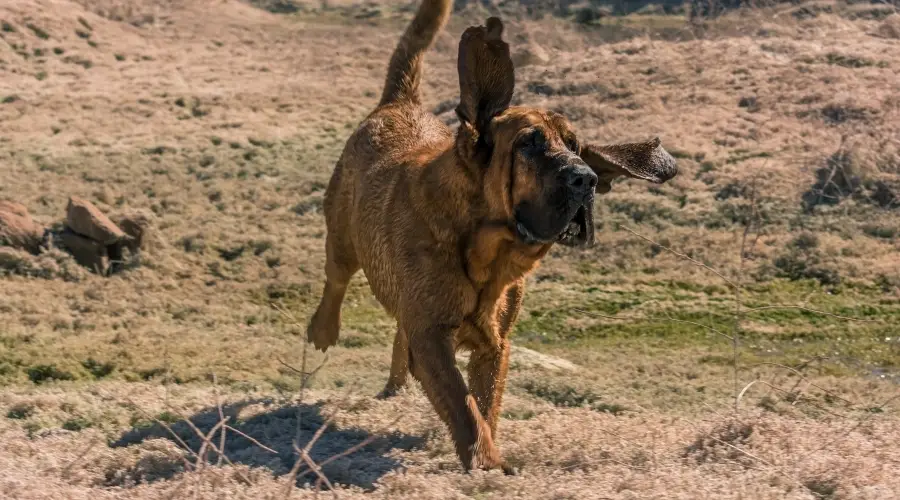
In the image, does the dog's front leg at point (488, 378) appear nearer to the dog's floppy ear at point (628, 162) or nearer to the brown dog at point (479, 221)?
the brown dog at point (479, 221)

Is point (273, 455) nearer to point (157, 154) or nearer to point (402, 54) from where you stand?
point (402, 54)

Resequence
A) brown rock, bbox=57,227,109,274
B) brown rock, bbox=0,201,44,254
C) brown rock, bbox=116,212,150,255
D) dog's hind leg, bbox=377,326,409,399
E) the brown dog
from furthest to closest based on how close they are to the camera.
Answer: brown rock, bbox=116,212,150,255 → brown rock, bbox=0,201,44,254 → brown rock, bbox=57,227,109,274 → dog's hind leg, bbox=377,326,409,399 → the brown dog

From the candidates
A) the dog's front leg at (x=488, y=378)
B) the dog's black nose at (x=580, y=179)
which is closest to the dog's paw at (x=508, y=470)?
the dog's front leg at (x=488, y=378)

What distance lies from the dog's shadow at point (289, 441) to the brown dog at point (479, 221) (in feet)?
1.74

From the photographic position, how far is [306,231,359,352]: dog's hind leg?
9.01 meters

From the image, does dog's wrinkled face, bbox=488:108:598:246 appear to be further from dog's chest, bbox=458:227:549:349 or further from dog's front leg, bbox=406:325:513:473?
dog's front leg, bbox=406:325:513:473

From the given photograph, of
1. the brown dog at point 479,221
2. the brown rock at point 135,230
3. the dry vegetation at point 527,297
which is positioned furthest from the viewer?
the brown rock at point 135,230

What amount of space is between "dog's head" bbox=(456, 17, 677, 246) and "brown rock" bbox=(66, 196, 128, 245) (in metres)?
7.61

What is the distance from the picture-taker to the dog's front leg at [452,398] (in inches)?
259

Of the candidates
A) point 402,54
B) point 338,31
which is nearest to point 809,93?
point 402,54

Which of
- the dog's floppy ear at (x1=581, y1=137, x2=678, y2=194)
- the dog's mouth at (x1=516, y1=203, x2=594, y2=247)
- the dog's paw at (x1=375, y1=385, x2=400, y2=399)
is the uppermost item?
the dog's floppy ear at (x1=581, y1=137, x2=678, y2=194)

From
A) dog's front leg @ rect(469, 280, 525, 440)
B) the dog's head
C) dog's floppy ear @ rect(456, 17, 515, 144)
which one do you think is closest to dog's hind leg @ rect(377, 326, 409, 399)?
dog's front leg @ rect(469, 280, 525, 440)

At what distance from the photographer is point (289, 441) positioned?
7.55m

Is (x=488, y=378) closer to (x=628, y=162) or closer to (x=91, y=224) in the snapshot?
(x=628, y=162)
